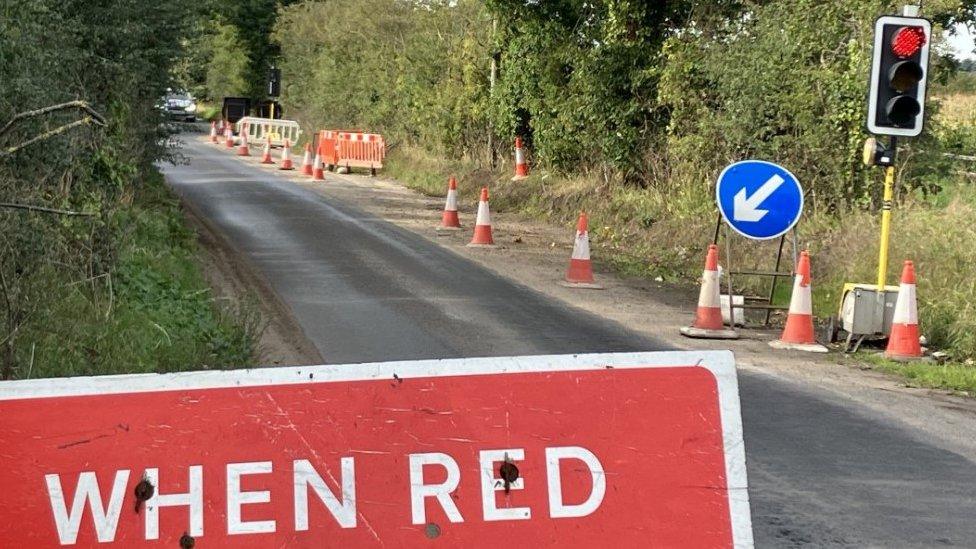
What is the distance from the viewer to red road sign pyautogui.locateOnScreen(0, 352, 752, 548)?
3.63 m

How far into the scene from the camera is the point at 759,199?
13.0 m

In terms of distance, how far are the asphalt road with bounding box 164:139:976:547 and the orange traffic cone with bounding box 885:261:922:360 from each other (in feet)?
5.82

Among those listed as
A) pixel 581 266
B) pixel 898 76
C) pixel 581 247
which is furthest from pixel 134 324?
pixel 581 266

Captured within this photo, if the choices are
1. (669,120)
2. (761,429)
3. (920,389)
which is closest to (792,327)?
(920,389)

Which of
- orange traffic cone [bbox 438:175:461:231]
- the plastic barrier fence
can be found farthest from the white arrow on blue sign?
the plastic barrier fence

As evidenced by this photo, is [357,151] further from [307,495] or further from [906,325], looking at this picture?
[307,495]

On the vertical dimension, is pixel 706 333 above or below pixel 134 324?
below

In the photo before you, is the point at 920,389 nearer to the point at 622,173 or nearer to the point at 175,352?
the point at 175,352

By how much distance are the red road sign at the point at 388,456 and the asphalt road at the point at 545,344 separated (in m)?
2.23

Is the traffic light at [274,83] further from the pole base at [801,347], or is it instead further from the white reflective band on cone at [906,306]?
the white reflective band on cone at [906,306]

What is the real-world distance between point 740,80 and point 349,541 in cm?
1472

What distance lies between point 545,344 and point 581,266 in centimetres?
435

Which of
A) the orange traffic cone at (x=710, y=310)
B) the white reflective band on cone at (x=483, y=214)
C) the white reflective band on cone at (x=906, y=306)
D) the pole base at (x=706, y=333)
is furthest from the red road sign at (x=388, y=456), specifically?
the white reflective band on cone at (x=483, y=214)

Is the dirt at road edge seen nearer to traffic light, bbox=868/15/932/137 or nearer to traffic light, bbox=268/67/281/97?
traffic light, bbox=868/15/932/137
